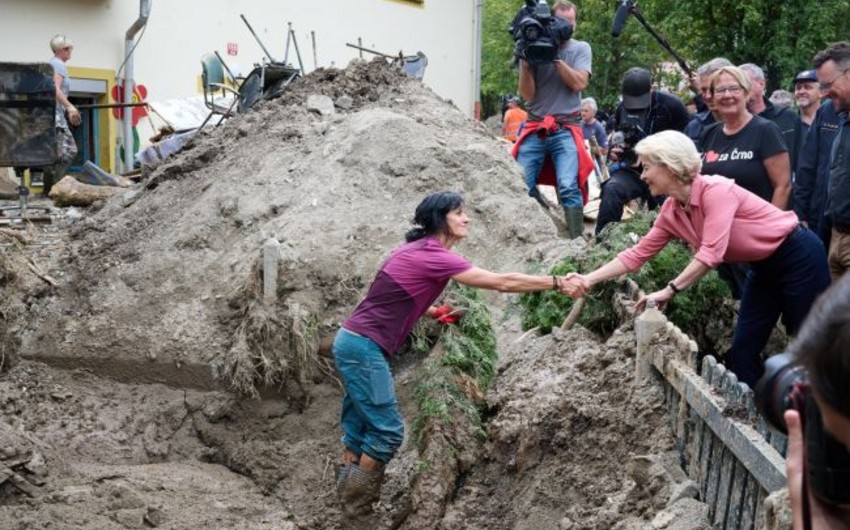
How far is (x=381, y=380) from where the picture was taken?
647 centimetres

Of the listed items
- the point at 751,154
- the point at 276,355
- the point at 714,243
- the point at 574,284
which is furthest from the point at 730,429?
the point at 276,355

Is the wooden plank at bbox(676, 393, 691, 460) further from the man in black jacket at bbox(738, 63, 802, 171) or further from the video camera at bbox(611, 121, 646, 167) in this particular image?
the video camera at bbox(611, 121, 646, 167)

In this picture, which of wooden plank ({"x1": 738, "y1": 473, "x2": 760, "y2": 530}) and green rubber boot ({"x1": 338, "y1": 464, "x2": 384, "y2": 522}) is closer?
wooden plank ({"x1": 738, "y1": 473, "x2": 760, "y2": 530})

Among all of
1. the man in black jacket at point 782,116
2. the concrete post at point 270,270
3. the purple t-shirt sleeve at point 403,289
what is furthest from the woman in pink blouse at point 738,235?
the concrete post at point 270,270

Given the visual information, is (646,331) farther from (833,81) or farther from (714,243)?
(833,81)

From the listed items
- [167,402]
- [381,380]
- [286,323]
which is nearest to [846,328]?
[381,380]

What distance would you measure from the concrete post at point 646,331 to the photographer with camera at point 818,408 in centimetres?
366

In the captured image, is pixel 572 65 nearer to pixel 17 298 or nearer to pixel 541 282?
pixel 541 282

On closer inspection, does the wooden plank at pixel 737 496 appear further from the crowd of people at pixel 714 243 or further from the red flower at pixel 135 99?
the red flower at pixel 135 99

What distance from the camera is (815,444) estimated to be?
1.63 m

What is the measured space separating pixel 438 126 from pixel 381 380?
4.33 metres

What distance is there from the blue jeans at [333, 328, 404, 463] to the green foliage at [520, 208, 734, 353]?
1.42 meters

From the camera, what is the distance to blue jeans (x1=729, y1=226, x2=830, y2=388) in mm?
5672

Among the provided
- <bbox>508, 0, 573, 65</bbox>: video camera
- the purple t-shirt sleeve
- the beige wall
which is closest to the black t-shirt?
the purple t-shirt sleeve
